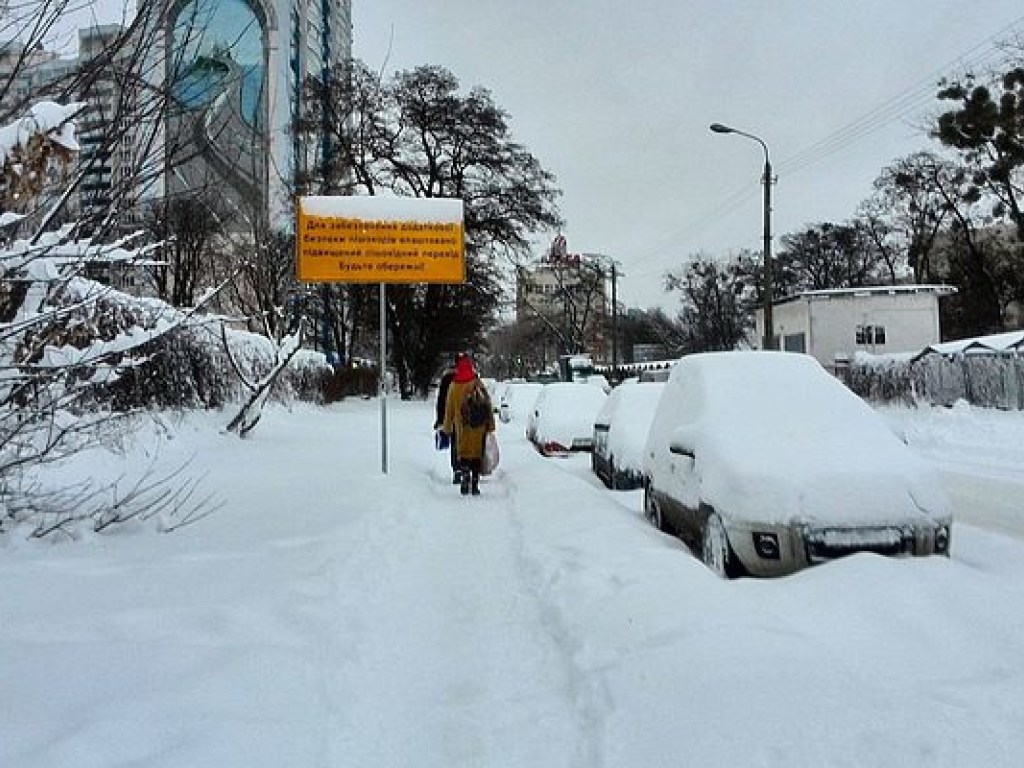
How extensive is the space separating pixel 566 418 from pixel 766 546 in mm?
12200

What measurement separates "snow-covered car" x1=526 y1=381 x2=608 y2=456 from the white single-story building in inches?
1106

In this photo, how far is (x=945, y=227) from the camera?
175ft

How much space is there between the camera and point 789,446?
240 inches

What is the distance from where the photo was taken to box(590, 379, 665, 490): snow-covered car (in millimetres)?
11594

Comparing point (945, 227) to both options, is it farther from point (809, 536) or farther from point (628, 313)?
point (809, 536)

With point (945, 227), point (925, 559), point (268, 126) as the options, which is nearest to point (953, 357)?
point (925, 559)

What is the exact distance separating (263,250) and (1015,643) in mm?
15033

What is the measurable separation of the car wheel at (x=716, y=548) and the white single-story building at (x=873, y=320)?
39.4m

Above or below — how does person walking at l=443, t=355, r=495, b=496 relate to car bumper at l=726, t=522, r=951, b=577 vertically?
above

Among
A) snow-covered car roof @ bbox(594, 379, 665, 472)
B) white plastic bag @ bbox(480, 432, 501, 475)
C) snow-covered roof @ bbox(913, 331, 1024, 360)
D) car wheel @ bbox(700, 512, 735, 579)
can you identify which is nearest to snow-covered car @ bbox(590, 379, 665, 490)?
snow-covered car roof @ bbox(594, 379, 665, 472)

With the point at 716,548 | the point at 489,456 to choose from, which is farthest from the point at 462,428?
the point at 716,548

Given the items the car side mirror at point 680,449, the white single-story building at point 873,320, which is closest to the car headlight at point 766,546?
the car side mirror at point 680,449

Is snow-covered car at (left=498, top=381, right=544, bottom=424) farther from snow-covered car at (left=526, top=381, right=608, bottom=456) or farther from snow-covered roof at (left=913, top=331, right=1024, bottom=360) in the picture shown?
snow-covered roof at (left=913, top=331, right=1024, bottom=360)

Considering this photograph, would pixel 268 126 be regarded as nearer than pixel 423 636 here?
No
